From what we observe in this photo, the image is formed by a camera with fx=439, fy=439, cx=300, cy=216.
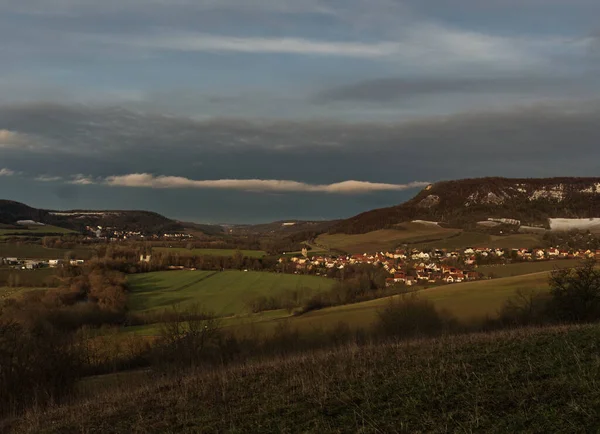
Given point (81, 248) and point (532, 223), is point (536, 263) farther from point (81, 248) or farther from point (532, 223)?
point (81, 248)

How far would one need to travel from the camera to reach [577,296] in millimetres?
31281

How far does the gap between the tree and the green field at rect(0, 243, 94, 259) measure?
9754cm

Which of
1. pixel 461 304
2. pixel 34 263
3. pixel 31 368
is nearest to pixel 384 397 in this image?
pixel 31 368

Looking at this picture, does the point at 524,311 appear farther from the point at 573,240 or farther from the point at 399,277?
the point at 573,240

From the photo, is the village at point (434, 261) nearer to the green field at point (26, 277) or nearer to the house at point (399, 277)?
the house at point (399, 277)

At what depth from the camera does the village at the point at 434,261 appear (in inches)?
2862

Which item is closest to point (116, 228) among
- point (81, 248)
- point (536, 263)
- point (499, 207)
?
point (81, 248)

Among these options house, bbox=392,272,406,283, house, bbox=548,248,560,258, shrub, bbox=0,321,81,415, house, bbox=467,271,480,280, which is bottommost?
house, bbox=392,272,406,283

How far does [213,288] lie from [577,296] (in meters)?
56.6

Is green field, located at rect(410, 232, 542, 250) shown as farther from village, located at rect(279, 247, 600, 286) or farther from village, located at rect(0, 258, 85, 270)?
village, located at rect(0, 258, 85, 270)

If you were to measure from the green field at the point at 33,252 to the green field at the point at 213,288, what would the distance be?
24.1 meters

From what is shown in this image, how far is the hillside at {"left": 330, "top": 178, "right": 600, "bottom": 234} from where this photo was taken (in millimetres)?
122438

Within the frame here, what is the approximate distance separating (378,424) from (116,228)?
18646 centimetres

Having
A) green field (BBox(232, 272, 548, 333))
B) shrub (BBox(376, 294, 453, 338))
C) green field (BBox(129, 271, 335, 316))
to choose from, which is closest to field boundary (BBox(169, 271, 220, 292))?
green field (BBox(129, 271, 335, 316))
